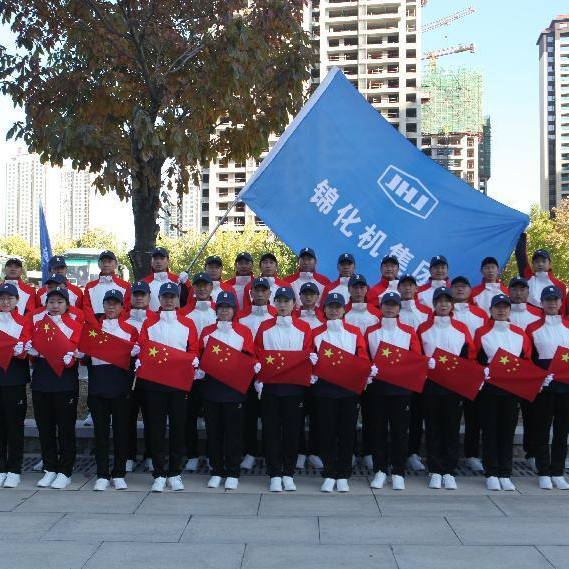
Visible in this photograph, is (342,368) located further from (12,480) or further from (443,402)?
(12,480)

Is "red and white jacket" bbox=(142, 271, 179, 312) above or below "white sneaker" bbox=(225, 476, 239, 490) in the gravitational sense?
above

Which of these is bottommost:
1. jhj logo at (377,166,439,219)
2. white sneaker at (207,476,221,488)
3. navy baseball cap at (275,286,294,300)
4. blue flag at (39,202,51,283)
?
white sneaker at (207,476,221,488)

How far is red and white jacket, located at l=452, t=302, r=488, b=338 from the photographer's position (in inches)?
291

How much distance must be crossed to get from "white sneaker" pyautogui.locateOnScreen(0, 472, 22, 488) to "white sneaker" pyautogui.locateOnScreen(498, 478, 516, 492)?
15.3 feet

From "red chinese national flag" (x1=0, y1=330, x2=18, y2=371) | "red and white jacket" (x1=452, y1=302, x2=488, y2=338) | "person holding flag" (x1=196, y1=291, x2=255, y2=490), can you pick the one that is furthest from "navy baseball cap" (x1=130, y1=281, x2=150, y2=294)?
"red and white jacket" (x1=452, y1=302, x2=488, y2=338)

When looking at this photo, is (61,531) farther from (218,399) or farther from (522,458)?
(522,458)

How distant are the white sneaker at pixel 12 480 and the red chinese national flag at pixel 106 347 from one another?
4.53 ft

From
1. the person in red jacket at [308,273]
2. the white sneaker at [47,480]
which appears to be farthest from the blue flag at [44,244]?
the white sneaker at [47,480]

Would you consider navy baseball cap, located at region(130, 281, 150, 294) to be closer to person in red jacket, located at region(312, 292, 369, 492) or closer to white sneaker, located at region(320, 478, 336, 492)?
person in red jacket, located at region(312, 292, 369, 492)

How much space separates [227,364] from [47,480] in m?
2.05

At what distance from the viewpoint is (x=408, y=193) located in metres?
8.73

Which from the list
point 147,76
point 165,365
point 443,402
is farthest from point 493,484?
point 147,76

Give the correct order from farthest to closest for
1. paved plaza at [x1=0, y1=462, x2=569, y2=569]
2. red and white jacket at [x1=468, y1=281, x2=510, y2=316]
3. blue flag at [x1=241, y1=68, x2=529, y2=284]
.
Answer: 1. blue flag at [x1=241, y1=68, x2=529, y2=284]
2. red and white jacket at [x1=468, y1=281, x2=510, y2=316]
3. paved plaza at [x1=0, y1=462, x2=569, y2=569]

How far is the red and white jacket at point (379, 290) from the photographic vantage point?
802 cm
